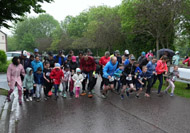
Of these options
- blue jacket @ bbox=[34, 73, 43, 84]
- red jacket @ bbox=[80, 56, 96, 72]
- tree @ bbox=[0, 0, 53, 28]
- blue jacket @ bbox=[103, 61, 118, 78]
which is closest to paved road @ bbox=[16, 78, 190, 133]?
blue jacket @ bbox=[34, 73, 43, 84]

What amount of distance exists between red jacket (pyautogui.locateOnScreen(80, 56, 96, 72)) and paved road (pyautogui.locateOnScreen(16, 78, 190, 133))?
49.2 inches

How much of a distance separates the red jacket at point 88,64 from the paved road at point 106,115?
125 centimetres

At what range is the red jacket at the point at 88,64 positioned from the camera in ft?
28.7

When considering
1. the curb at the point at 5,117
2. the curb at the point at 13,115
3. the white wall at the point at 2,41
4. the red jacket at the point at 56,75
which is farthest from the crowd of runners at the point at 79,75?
the white wall at the point at 2,41

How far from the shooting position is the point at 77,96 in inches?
343

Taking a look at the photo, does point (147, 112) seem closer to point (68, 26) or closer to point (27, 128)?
point (27, 128)

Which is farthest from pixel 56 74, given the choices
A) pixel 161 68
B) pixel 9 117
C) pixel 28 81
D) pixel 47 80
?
pixel 161 68

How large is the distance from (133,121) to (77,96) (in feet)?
11.7

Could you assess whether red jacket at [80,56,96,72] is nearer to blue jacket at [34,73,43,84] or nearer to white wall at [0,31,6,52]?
blue jacket at [34,73,43,84]

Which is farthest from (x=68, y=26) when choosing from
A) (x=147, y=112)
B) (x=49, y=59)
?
(x=147, y=112)

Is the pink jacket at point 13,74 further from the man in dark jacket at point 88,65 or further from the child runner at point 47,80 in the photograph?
the man in dark jacket at point 88,65

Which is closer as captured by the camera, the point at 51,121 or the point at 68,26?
the point at 51,121

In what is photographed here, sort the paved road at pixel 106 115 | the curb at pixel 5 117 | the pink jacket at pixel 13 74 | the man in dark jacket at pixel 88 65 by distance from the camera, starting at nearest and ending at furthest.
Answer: the paved road at pixel 106 115, the curb at pixel 5 117, the pink jacket at pixel 13 74, the man in dark jacket at pixel 88 65

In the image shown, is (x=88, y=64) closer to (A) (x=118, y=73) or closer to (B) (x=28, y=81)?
(A) (x=118, y=73)
